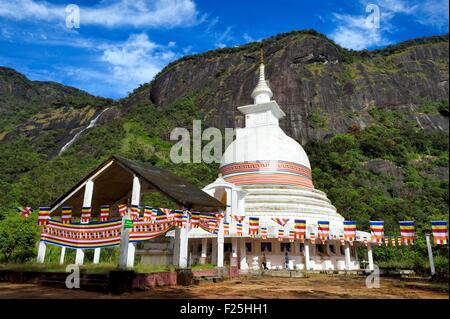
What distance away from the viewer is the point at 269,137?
3225cm

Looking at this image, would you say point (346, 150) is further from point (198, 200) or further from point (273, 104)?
point (198, 200)

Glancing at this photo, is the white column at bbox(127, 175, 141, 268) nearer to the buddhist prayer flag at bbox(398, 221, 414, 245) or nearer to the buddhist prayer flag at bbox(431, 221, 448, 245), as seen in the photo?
the buddhist prayer flag at bbox(431, 221, 448, 245)

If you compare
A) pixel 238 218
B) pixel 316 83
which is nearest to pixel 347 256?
pixel 238 218

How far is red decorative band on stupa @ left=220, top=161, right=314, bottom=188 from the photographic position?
1168 inches

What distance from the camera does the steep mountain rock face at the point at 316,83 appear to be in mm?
94000

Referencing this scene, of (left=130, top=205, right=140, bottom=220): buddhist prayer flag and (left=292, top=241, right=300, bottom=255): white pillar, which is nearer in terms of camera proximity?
(left=130, top=205, right=140, bottom=220): buddhist prayer flag

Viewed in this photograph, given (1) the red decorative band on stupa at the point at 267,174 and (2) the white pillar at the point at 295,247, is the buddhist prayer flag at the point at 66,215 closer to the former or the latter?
(2) the white pillar at the point at 295,247

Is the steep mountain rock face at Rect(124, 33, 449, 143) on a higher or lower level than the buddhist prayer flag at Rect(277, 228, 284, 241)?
higher

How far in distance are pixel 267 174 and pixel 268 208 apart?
443cm

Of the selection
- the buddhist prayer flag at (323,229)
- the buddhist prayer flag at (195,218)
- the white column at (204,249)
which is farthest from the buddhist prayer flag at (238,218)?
the buddhist prayer flag at (195,218)

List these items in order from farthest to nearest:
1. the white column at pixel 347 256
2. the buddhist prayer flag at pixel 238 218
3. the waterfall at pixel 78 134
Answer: the waterfall at pixel 78 134 → the white column at pixel 347 256 → the buddhist prayer flag at pixel 238 218

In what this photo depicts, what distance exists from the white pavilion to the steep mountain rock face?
196 feet

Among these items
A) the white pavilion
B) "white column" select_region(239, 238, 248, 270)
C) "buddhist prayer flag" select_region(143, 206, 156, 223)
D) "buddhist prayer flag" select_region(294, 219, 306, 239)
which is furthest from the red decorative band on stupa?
"buddhist prayer flag" select_region(143, 206, 156, 223)

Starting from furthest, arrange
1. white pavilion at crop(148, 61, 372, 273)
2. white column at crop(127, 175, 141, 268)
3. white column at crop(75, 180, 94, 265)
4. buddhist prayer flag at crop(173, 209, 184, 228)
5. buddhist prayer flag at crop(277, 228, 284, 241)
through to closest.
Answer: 1. white pavilion at crop(148, 61, 372, 273)
2. buddhist prayer flag at crop(277, 228, 284, 241)
3. white column at crop(75, 180, 94, 265)
4. buddhist prayer flag at crop(173, 209, 184, 228)
5. white column at crop(127, 175, 141, 268)
